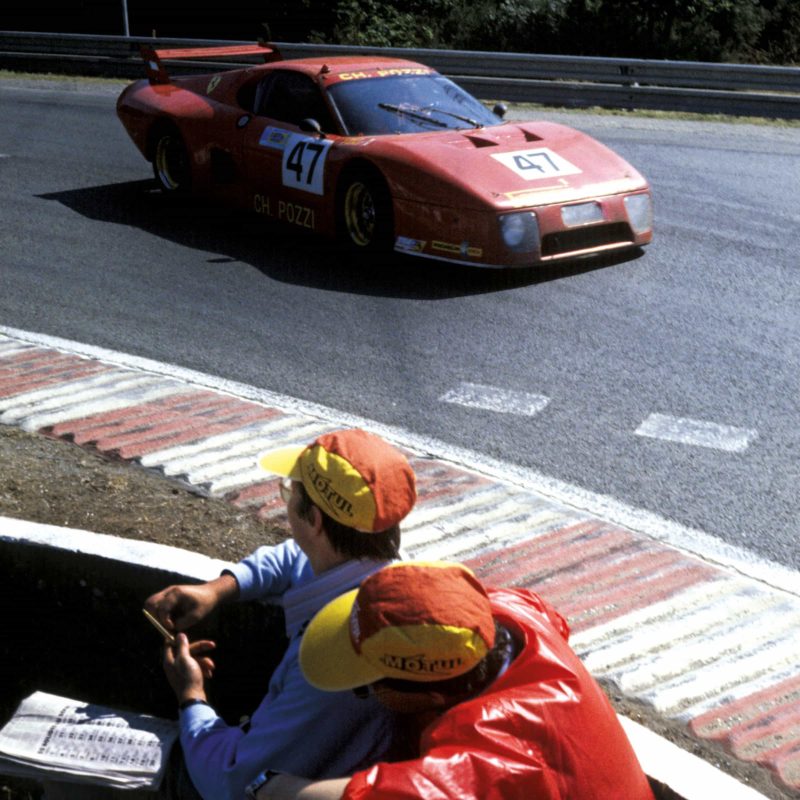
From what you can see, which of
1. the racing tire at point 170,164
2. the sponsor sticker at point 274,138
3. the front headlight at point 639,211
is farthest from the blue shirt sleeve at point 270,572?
the racing tire at point 170,164

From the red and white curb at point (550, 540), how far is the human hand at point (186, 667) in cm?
146

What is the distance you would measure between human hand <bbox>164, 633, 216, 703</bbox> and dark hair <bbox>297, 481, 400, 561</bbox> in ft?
1.50

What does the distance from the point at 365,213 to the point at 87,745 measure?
6.16 meters

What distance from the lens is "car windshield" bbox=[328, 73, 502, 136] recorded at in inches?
367

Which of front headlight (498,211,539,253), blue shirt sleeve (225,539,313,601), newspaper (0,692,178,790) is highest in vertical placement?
blue shirt sleeve (225,539,313,601)

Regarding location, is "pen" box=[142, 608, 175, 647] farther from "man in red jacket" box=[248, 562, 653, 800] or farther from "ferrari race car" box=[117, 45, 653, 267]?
"ferrari race car" box=[117, 45, 653, 267]

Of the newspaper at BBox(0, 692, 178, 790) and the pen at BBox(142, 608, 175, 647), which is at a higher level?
the pen at BBox(142, 608, 175, 647)

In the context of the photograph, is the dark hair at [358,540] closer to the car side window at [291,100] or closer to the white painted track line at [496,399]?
the white painted track line at [496,399]

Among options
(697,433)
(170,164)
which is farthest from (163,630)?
(170,164)

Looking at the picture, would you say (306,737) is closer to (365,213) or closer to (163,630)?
(163,630)

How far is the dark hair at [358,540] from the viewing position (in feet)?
9.73

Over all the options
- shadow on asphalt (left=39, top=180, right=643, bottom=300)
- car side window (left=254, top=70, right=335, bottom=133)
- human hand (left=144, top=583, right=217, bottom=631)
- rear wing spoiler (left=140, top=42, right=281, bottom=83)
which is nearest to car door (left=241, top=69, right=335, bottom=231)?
car side window (left=254, top=70, right=335, bottom=133)

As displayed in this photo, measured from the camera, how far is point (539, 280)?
28.8 ft

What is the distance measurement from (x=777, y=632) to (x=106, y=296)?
17.1 feet
